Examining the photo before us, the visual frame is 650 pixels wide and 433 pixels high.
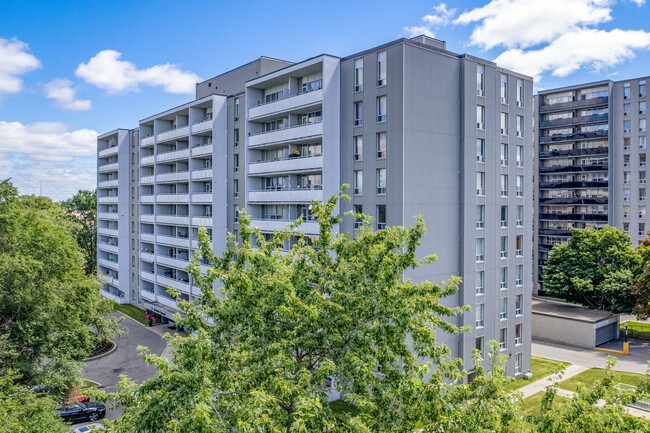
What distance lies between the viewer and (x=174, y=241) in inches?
2147

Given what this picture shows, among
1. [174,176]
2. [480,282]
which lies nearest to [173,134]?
[174,176]

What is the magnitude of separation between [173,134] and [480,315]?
1492 inches

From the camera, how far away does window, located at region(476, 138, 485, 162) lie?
114ft

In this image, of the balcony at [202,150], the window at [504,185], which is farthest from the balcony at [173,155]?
the window at [504,185]

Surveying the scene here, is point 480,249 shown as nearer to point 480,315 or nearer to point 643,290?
point 480,315

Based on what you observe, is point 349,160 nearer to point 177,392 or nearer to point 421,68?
point 421,68

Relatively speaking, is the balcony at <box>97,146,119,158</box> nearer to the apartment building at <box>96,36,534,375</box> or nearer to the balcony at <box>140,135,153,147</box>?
the balcony at <box>140,135,153,147</box>

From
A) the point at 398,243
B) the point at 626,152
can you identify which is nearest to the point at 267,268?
the point at 398,243

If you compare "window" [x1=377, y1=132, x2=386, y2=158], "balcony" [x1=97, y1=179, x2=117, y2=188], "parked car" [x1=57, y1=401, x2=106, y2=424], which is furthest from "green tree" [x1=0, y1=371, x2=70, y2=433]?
"balcony" [x1=97, y1=179, x2=117, y2=188]

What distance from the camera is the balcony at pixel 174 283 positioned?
5153 centimetres

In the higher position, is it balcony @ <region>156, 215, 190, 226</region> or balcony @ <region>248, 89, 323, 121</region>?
balcony @ <region>248, 89, 323, 121</region>

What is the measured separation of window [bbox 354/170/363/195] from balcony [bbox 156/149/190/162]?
24.7 metres

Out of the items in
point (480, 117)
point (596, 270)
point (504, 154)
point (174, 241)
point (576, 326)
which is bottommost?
point (576, 326)

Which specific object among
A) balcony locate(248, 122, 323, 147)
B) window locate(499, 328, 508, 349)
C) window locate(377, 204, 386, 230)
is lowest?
window locate(499, 328, 508, 349)
